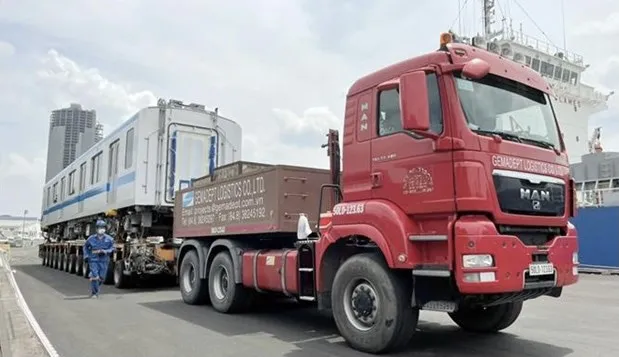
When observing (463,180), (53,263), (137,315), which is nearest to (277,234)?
(137,315)

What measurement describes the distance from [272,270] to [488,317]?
3.06 meters

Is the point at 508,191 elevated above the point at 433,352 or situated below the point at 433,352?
above

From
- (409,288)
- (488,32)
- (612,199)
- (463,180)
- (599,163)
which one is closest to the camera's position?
(463,180)

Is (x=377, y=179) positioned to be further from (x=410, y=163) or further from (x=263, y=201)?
(x=263, y=201)

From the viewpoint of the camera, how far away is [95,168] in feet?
58.0

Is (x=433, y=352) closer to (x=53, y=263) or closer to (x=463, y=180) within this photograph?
(x=463, y=180)

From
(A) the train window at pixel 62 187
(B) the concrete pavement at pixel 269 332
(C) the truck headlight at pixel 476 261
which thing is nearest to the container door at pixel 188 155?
(B) the concrete pavement at pixel 269 332

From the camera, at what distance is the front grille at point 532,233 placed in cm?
530

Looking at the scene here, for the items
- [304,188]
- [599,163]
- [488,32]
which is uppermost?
[488,32]

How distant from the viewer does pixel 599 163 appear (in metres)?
26.4

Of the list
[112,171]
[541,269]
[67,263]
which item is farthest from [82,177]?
[541,269]

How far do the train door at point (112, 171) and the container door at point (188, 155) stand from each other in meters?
2.33

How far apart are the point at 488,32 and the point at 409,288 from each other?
3340 centimetres

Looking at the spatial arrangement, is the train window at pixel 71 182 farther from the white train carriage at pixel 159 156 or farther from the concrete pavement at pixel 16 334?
the concrete pavement at pixel 16 334
